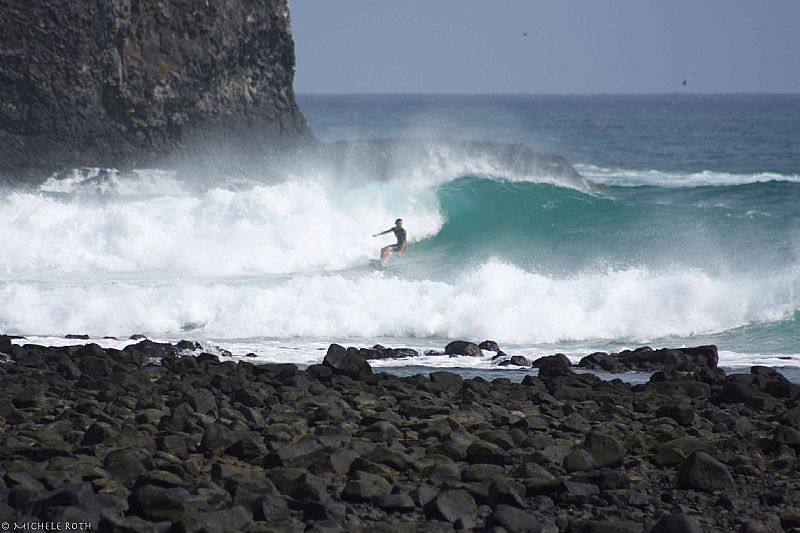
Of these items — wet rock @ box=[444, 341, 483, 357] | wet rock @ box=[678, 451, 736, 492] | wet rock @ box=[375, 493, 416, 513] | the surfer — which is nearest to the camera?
wet rock @ box=[375, 493, 416, 513]

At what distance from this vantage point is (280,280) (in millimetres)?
22141

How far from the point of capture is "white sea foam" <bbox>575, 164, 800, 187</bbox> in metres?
42.9

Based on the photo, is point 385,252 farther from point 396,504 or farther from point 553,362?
point 396,504

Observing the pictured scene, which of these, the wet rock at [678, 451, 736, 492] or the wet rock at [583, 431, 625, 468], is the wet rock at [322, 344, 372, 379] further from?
the wet rock at [678, 451, 736, 492]

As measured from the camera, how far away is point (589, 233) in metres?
26.4

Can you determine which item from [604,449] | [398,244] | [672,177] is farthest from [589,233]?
[672,177]

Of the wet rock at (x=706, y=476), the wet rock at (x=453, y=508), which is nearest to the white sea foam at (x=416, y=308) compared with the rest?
the wet rock at (x=706, y=476)

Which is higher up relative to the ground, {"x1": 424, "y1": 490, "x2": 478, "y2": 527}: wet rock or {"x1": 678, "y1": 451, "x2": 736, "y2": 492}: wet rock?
{"x1": 678, "y1": 451, "x2": 736, "y2": 492}: wet rock

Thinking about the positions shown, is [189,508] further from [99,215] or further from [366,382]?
[99,215]

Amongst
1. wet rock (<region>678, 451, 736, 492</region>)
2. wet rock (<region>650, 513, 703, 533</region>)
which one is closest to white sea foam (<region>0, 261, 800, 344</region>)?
wet rock (<region>678, 451, 736, 492</region>)

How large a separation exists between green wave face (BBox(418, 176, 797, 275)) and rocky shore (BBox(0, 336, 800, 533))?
1093cm

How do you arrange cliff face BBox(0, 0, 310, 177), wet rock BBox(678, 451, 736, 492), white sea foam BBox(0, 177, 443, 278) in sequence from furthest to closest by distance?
cliff face BBox(0, 0, 310, 177) < white sea foam BBox(0, 177, 443, 278) < wet rock BBox(678, 451, 736, 492)

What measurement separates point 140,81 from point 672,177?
856 inches

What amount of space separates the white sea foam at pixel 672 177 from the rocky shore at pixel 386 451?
30.9 metres
